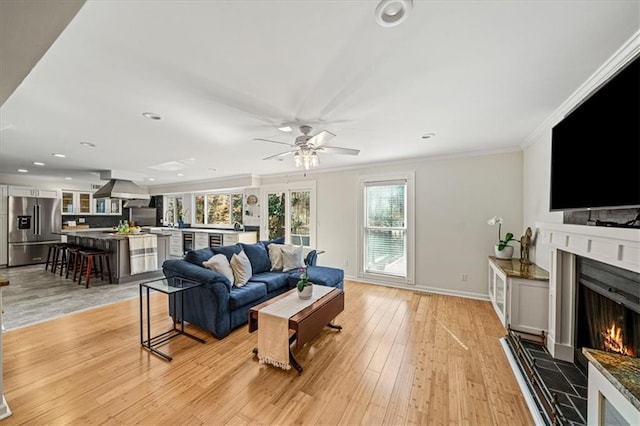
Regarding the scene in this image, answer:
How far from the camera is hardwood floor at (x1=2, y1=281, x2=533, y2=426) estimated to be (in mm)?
1749

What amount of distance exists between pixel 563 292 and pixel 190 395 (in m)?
3.29

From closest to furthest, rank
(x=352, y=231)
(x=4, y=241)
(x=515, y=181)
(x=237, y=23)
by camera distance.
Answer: (x=237, y=23) < (x=515, y=181) < (x=352, y=231) < (x=4, y=241)

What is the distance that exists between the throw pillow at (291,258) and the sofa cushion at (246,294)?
0.76 meters

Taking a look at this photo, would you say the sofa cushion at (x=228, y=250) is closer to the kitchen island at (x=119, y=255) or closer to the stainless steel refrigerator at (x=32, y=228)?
the kitchen island at (x=119, y=255)

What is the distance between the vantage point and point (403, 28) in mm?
1348

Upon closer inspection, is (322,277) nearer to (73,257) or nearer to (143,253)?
(143,253)

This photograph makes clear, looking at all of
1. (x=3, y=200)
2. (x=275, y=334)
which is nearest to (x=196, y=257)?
(x=275, y=334)

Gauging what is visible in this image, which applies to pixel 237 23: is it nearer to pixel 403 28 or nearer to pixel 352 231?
pixel 403 28

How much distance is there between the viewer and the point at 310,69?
1.72 meters

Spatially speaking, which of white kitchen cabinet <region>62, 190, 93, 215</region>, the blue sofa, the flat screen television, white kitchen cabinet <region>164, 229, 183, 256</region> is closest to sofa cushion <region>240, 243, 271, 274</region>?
the blue sofa

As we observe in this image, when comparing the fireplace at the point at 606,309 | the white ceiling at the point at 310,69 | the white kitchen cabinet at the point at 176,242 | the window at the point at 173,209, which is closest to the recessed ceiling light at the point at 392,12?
the white ceiling at the point at 310,69

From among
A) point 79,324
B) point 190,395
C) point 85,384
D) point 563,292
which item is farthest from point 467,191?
point 79,324

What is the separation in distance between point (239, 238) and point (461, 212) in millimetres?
4928

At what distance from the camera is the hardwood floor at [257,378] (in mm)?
1749
